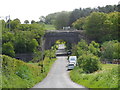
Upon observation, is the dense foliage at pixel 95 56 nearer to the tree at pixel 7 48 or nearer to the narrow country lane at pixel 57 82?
the narrow country lane at pixel 57 82

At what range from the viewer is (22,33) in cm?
6506

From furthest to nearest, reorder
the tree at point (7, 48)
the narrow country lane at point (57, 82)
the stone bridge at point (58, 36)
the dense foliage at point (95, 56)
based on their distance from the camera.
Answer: the stone bridge at point (58, 36) < the tree at point (7, 48) < the dense foliage at point (95, 56) < the narrow country lane at point (57, 82)

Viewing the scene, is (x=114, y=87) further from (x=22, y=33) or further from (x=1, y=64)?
(x=22, y=33)

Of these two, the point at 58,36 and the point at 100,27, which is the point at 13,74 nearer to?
the point at 100,27

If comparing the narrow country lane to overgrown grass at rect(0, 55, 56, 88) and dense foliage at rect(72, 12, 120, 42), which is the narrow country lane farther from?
dense foliage at rect(72, 12, 120, 42)

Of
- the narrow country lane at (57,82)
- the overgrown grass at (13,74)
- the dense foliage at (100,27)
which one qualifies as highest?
the dense foliage at (100,27)

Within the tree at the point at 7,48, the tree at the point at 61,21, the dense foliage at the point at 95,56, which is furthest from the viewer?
the tree at the point at 61,21

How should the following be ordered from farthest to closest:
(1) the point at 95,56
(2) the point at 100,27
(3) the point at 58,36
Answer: (3) the point at 58,36 → (2) the point at 100,27 → (1) the point at 95,56

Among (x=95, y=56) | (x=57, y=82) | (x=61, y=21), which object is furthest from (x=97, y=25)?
(x=61, y=21)

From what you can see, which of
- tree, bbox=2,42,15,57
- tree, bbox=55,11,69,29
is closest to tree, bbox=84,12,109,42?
tree, bbox=2,42,15,57

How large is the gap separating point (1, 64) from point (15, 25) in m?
59.7

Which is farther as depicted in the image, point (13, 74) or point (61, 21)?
point (61, 21)

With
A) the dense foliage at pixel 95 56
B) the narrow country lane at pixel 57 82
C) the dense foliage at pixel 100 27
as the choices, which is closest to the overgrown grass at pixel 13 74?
the narrow country lane at pixel 57 82

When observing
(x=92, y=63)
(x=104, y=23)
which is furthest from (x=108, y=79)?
(x=104, y=23)
